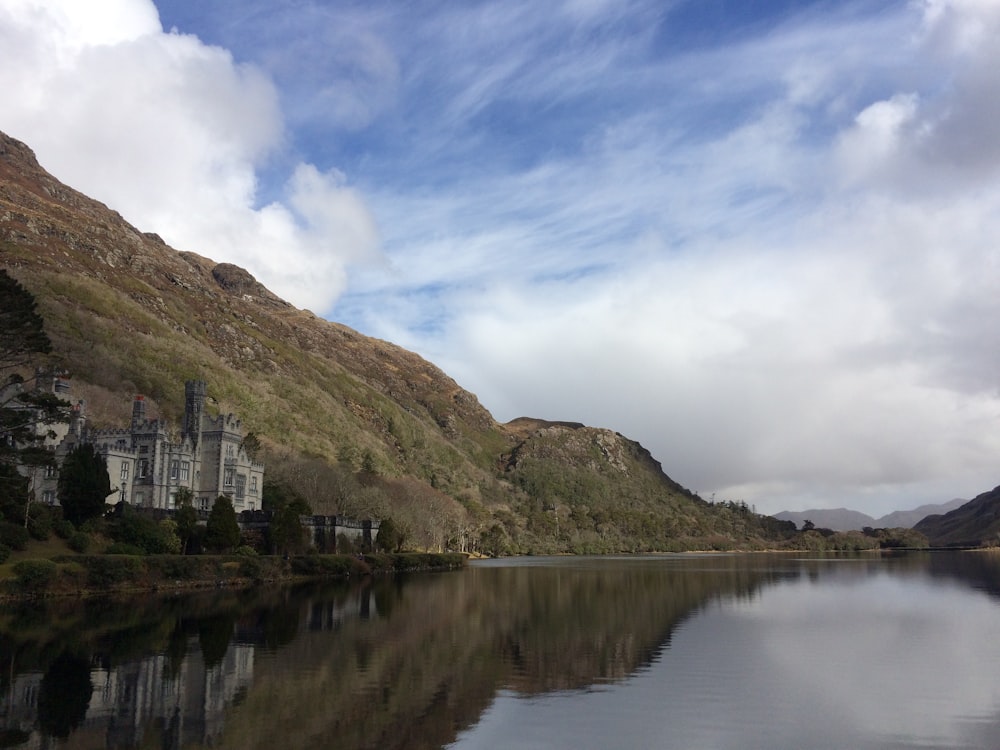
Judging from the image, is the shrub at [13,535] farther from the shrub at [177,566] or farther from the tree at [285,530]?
the tree at [285,530]

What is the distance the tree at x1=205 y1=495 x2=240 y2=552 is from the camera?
68188 millimetres

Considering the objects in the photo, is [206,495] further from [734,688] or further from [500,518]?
[500,518]

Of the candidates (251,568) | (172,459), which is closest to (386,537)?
(172,459)

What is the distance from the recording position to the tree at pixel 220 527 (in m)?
68.2

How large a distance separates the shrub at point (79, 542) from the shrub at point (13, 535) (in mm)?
3275

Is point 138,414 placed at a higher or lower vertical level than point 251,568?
higher

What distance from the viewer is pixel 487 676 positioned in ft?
89.4

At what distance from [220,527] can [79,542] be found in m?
14.3

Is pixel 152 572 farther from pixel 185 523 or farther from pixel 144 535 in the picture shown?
pixel 185 523

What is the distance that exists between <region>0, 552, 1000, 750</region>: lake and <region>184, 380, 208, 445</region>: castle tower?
1397 inches

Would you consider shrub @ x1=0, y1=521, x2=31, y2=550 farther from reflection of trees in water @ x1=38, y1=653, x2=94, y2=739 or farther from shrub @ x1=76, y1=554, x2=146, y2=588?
reflection of trees in water @ x1=38, y1=653, x2=94, y2=739

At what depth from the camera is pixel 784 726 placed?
21.1m

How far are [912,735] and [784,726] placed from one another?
307 centimetres

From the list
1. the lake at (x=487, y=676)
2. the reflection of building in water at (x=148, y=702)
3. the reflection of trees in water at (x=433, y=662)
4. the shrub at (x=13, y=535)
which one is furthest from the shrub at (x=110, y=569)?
the reflection of building in water at (x=148, y=702)
